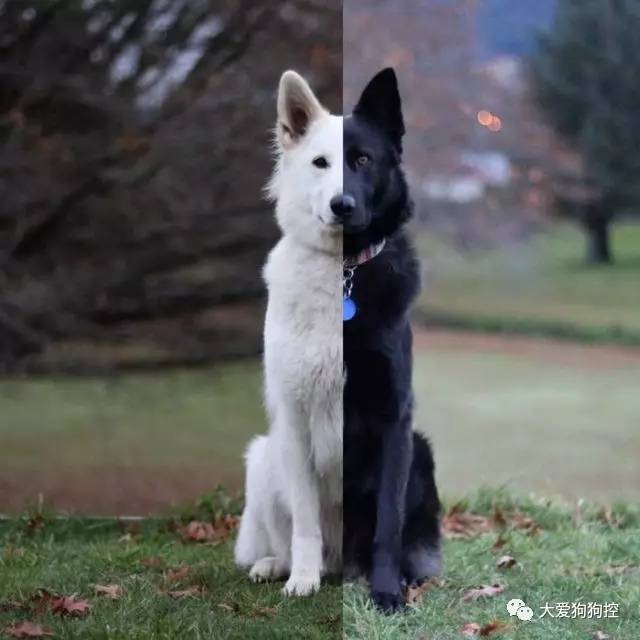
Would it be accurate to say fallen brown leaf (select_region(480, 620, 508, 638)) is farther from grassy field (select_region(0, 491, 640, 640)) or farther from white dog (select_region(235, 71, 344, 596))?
white dog (select_region(235, 71, 344, 596))

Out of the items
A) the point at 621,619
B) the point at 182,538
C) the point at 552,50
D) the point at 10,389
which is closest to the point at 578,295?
the point at 552,50

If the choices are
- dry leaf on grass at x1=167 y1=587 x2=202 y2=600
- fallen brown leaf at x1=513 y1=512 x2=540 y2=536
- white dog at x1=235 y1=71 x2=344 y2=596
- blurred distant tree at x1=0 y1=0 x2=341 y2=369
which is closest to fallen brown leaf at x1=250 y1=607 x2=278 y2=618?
white dog at x1=235 y1=71 x2=344 y2=596

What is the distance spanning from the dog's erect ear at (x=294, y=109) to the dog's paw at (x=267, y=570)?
126 cm

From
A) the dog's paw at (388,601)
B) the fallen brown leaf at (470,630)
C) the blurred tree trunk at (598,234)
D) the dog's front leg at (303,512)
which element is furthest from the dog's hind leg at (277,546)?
the blurred tree trunk at (598,234)

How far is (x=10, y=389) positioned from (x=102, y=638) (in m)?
1.77

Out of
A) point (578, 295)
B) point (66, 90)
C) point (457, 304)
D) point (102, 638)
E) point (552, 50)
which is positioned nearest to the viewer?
point (102, 638)

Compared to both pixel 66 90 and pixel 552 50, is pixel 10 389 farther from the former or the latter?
pixel 552 50

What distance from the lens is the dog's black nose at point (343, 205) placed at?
Answer: 2.45m

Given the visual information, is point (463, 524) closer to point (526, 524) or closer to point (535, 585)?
point (526, 524)

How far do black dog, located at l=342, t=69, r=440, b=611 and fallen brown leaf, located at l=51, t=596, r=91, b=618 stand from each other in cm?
79

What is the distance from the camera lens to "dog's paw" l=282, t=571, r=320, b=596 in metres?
2.71

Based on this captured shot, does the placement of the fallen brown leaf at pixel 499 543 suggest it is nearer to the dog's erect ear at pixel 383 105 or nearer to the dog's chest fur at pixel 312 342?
the dog's chest fur at pixel 312 342

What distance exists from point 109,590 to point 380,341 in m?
1.09

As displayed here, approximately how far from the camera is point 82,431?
3939mm
